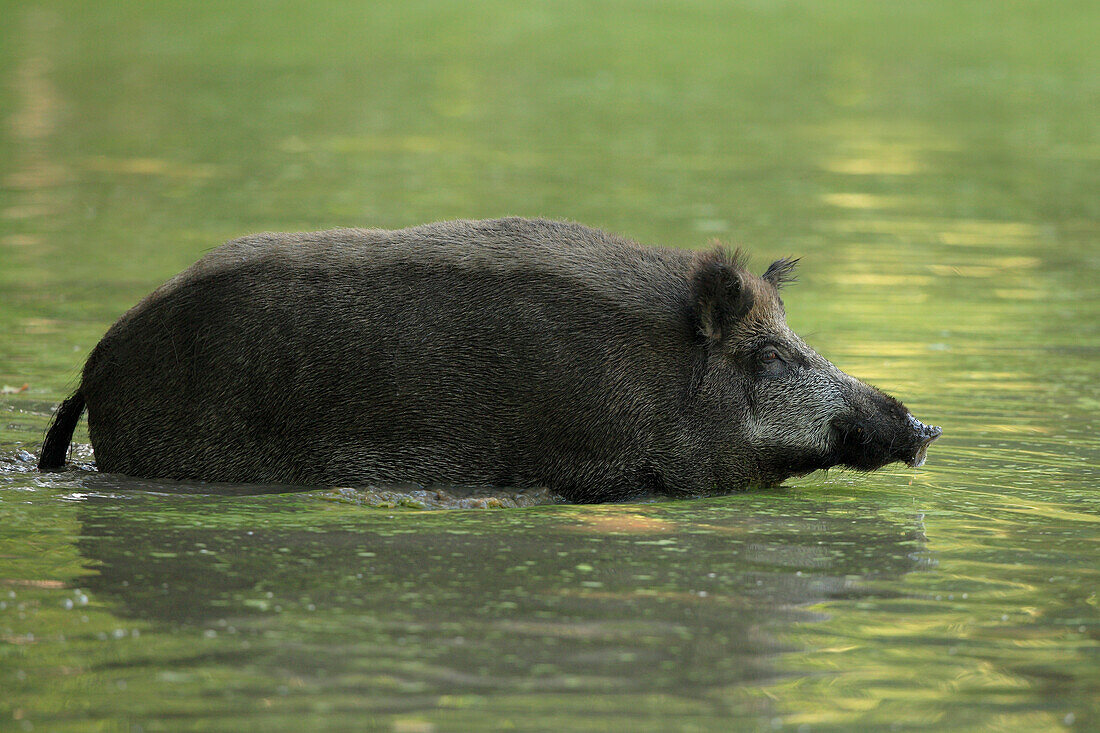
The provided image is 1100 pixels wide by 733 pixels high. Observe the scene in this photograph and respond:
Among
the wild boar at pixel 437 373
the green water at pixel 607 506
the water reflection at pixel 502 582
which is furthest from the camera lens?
the wild boar at pixel 437 373

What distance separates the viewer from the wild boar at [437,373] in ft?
27.5

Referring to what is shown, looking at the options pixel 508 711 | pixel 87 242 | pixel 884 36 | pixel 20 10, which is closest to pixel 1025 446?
pixel 508 711

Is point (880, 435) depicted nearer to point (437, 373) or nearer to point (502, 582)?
point (437, 373)

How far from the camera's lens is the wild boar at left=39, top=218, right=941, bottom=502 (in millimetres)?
8375

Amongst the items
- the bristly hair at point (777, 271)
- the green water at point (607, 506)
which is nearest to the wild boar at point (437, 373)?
the green water at point (607, 506)

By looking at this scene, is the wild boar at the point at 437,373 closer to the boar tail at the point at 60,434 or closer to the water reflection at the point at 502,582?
the boar tail at the point at 60,434

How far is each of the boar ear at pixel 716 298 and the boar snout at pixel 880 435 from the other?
800 mm

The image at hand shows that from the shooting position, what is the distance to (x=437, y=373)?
8.36 m

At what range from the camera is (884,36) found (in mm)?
48062

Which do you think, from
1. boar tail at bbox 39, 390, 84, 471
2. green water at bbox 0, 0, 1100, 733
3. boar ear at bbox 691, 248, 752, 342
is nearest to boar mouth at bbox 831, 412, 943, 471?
green water at bbox 0, 0, 1100, 733

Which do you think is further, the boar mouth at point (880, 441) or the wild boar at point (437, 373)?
the boar mouth at point (880, 441)

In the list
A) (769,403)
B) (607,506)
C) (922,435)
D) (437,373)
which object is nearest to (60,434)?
(437,373)

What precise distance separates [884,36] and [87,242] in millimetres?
35094

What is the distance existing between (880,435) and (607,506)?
156 cm
